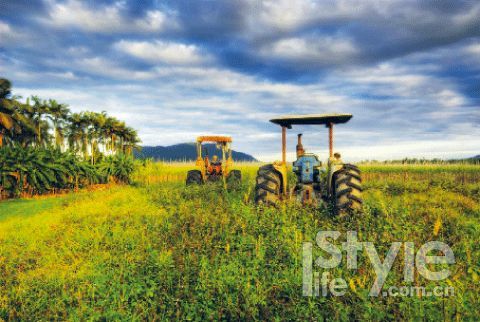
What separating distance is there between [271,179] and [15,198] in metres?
14.1

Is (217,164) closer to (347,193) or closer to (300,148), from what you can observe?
(300,148)

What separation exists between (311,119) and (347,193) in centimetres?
202

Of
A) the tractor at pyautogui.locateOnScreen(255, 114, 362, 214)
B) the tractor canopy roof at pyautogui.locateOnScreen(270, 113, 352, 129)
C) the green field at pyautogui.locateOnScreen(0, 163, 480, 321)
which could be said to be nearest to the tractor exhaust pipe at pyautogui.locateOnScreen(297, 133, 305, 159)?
the tractor at pyautogui.locateOnScreen(255, 114, 362, 214)

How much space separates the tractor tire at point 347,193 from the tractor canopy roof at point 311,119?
4.09ft

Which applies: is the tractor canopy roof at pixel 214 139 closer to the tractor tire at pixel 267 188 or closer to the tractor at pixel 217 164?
the tractor at pixel 217 164

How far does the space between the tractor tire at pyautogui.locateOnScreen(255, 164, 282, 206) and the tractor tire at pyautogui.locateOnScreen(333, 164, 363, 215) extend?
1349mm

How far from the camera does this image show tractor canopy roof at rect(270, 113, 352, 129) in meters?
7.45

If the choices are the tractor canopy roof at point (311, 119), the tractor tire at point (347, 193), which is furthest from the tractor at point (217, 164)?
the tractor tire at point (347, 193)

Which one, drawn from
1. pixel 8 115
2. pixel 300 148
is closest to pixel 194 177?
pixel 300 148

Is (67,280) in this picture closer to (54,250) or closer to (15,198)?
(54,250)

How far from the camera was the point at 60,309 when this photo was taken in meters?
4.02

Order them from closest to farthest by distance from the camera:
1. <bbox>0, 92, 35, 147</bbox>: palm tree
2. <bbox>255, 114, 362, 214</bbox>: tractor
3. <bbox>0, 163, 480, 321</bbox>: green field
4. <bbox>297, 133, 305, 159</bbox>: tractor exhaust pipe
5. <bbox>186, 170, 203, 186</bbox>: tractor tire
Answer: <bbox>0, 163, 480, 321</bbox>: green field
<bbox>255, 114, 362, 214</bbox>: tractor
<bbox>297, 133, 305, 159</bbox>: tractor exhaust pipe
<bbox>186, 170, 203, 186</bbox>: tractor tire
<bbox>0, 92, 35, 147</bbox>: palm tree

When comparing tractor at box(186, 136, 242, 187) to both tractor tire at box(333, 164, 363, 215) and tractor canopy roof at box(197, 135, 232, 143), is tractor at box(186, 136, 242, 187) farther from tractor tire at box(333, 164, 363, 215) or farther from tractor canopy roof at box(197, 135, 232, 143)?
tractor tire at box(333, 164, 363, 215)

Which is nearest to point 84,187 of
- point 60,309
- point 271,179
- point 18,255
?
point 18,255
